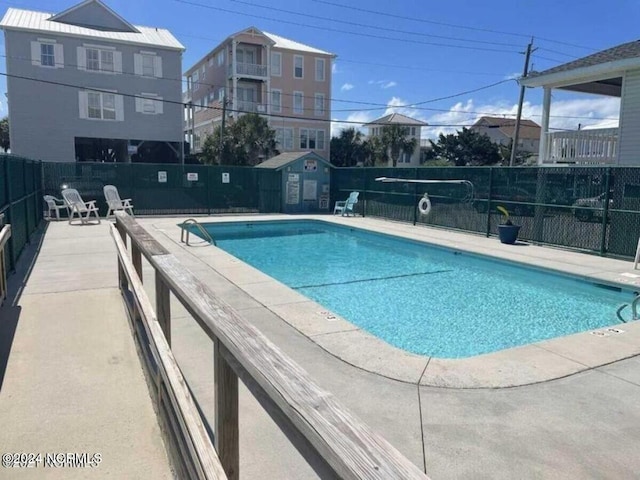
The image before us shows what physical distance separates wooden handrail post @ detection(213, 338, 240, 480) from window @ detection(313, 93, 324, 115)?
135 feet

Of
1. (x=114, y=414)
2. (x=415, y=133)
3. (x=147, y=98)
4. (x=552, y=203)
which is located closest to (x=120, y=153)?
(x=147, y=98)

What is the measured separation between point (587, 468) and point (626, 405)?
1.07 meters

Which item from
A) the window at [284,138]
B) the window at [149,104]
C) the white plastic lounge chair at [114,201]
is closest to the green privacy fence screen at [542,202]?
the white plastic lounge chair at [114,201]

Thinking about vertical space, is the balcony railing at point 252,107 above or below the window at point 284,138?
above

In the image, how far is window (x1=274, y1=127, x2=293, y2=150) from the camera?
133ft

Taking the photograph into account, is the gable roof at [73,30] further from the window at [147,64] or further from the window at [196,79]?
the window at [196,79]

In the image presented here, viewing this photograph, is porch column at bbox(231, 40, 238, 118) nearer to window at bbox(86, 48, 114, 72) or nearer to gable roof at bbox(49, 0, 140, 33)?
gable roof at bbox(49, 0, 140, 33)

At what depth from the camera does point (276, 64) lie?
4034cm

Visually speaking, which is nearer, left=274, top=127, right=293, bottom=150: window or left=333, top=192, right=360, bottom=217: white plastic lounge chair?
left=333, top=192, right=360, bottom=217: white plastic lounge chair

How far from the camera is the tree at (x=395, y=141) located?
153 ft

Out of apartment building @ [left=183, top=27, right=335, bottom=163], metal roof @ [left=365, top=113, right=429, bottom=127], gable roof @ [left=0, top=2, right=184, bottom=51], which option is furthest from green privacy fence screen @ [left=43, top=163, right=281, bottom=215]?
metal roof @ [left=365, top=113, right=429, bottom=127]

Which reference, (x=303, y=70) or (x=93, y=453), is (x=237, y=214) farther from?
(x=303, y=70)

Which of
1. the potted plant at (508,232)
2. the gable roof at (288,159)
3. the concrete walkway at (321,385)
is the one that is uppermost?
the gable roof at (288,159)

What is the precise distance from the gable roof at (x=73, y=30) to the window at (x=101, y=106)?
2.93 meters
